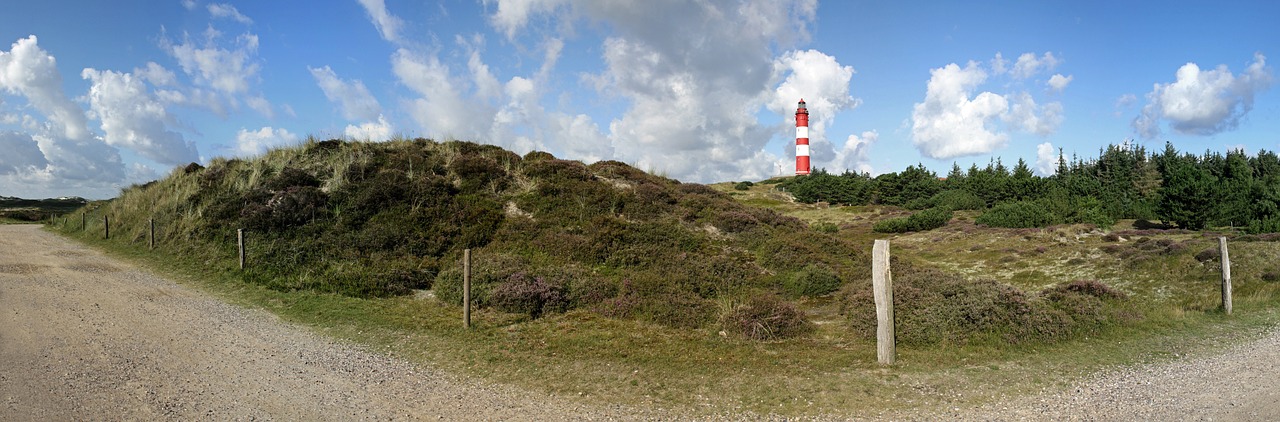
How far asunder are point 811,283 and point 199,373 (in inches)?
506

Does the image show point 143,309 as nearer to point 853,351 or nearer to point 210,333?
point 210,333

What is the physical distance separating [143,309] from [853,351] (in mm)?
13284

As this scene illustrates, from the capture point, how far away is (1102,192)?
1935 inches

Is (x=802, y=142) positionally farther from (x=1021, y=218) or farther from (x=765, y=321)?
(x=765, y=321)

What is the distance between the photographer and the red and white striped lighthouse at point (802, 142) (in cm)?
7706

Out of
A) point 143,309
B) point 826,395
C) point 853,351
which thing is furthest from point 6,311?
point 853,351

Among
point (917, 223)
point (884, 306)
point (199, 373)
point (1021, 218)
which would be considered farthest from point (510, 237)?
point (1021, 218)

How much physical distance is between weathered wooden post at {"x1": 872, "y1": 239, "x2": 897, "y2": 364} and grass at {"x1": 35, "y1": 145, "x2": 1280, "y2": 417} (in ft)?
0.84

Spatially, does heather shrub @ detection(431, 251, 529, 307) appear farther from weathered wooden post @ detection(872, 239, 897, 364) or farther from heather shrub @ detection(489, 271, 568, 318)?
weathered wooden post @ detection(872, 239, 897, 364)

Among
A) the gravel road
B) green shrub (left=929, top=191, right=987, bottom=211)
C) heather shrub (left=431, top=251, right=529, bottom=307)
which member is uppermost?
green shrub (left=929, top=191, right=987, bottom=211)

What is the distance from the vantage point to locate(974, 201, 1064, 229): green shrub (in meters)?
31.9

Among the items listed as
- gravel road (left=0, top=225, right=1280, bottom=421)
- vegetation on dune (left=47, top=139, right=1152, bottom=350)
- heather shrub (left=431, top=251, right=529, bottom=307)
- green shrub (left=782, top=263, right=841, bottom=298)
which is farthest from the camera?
green shrub (left=782, top=263, right=841, bottom=298)

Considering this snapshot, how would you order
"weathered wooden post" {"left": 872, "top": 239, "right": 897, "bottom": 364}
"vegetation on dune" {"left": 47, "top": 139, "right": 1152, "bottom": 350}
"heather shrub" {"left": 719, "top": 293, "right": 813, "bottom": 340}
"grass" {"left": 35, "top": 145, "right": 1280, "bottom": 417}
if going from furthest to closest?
"vegetation on dune" {"left": 47, "top": 139, "right": 1152, "bottom": 350}, "heather shrub" {"left": 719, "top": 293, "right": 813, "bottom": 340}, "weathered wooden post" {"left": 872, "top": 239, "right": 897, "bottom": 364}, "grass" {"left": 35, "top": 145, "right": 1280, "bottom": 417}

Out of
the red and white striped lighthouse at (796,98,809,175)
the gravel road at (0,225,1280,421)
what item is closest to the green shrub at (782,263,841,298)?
Result: the gravel road at (0,225,1280,421)
